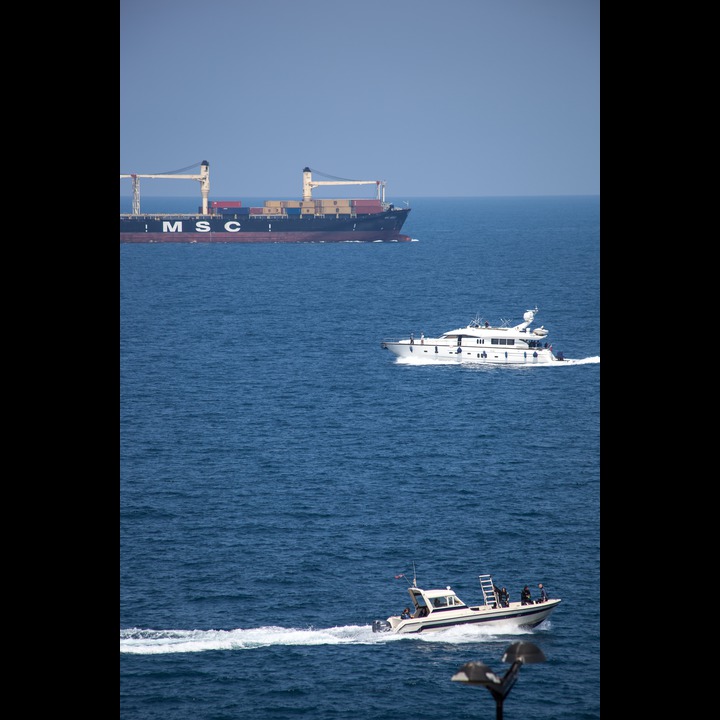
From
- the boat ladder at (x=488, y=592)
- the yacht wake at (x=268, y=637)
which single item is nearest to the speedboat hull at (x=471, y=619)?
the yacht wake at (x=268, y=637)

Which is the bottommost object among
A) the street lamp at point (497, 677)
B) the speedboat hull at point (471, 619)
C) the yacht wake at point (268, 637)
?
the yacht wake at point (268, 637)

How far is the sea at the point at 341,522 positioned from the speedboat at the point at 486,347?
1349mm

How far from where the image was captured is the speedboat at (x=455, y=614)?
44875 millimetres

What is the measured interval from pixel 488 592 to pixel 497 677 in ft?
112

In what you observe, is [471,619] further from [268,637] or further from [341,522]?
[341,522]

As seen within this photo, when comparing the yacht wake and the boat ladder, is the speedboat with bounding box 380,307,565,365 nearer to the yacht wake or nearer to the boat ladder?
the boat ladder

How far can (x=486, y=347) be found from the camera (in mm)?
107875

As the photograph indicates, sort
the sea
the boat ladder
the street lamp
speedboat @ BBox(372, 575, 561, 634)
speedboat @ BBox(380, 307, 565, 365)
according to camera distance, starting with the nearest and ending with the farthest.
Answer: the street lamp
the sea
speedboat @ BBox(372, 575, 561, 634)
the boat ladder
speedboat @ BBox(380, 307, 565, 365)

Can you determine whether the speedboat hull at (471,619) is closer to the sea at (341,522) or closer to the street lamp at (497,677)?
the sea at (341,522)

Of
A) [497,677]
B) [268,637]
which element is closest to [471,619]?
[268,637]

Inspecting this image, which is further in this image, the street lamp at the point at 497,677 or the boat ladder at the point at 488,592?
the boat ladder at the point at 488,592

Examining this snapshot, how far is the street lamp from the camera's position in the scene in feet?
47.2

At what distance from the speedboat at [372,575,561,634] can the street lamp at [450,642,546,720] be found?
29443 millimetres

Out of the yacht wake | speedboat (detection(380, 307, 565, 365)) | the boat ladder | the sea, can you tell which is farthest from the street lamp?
speedboat (detection(380, 307, 565, 365))
